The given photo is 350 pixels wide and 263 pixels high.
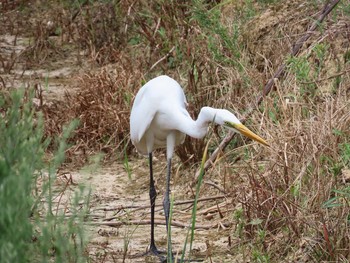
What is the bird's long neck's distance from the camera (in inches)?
195

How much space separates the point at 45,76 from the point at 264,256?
14.2 feet

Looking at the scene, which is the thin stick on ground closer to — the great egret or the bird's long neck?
the great egret

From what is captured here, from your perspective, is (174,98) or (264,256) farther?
(174,98)

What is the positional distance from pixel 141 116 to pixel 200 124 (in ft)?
1.54

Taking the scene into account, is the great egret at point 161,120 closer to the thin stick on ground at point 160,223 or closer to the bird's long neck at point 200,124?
the bird's long neck at point 200,124

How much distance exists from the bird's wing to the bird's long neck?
0.21m

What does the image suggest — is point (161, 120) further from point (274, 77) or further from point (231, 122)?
point (274, 77)

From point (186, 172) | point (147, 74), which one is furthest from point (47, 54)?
point (186, 172)

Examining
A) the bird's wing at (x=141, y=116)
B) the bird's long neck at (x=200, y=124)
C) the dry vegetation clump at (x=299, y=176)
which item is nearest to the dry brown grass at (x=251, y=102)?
the dry vegetation clump at (x=299, y=176)

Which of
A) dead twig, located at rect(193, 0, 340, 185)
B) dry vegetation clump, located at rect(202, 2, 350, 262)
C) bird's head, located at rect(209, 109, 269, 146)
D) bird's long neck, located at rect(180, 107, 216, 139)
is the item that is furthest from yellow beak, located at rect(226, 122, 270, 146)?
dead twig, located at rect(193, 0, 340, 185)

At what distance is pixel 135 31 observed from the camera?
8.46 meters

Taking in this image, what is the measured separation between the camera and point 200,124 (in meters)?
5.07

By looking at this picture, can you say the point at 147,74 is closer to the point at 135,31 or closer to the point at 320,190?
the point at 135,31

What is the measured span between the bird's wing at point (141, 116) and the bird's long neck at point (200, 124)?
213mm
